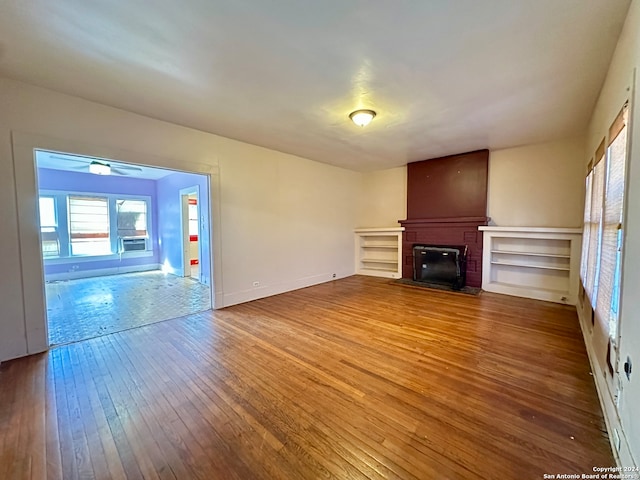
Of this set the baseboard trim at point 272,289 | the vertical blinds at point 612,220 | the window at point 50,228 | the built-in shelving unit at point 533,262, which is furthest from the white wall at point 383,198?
the window at point 50,228

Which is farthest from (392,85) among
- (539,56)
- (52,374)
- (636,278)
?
(52,374)

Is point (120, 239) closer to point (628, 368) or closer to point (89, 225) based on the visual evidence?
point (89, 225)

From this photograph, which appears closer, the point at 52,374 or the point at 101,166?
the point at 52,374

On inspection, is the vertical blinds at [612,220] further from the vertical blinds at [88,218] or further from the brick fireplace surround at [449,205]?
the vertical blinds at [88,218]

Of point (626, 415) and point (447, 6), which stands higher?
point (447, 6)

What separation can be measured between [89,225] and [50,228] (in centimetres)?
73

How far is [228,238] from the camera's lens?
14.1 feet

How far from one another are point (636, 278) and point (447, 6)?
6.10ft

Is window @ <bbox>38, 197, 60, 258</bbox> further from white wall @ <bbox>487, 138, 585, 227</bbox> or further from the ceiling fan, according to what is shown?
white wall @ <bbox>487, 138, 585, 227</bbox>

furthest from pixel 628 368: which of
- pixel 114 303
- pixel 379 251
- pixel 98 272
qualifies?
pixel 98 272

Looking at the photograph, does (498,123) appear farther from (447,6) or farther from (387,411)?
(387,411)

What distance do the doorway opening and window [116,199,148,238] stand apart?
0.02 m

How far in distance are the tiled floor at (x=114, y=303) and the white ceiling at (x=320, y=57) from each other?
8.93 feet

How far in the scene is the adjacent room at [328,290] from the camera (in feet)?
5.10
